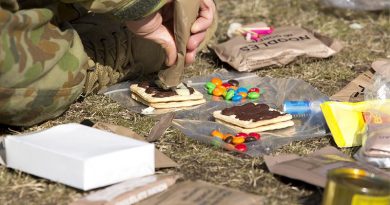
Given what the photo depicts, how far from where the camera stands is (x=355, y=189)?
1760 mm

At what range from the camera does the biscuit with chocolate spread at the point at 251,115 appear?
2.44 meters

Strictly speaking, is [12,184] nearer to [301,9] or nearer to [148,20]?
[148,20]

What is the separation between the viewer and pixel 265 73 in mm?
3043

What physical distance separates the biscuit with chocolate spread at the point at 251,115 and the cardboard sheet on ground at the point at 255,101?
33mm

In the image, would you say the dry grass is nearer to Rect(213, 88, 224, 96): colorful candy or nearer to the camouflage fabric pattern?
the camouflage fabric pattern

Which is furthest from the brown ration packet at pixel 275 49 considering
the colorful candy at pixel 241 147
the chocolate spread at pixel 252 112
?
the colorful candy at pixel 241 147

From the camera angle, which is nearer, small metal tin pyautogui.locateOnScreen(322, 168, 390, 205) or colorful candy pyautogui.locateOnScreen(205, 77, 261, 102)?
small metal tin pyautogui.locateOnScreen(322, 168, 390, 205)

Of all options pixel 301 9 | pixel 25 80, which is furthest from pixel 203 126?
pixel 301 9

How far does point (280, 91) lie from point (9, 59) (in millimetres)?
1046

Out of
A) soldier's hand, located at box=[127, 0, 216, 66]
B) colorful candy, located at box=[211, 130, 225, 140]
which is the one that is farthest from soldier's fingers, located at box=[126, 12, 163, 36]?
colorful candy, located at box=[211, 130, 225, 140]

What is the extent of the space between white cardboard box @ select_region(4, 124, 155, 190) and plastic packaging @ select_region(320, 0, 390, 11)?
2.00m

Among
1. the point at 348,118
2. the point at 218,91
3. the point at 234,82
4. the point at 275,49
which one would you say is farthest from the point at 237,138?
the point at 275,49

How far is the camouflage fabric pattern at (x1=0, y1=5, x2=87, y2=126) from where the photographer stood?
2.17m

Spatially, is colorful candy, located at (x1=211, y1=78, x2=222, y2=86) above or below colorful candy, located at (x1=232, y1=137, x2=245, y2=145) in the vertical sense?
below
